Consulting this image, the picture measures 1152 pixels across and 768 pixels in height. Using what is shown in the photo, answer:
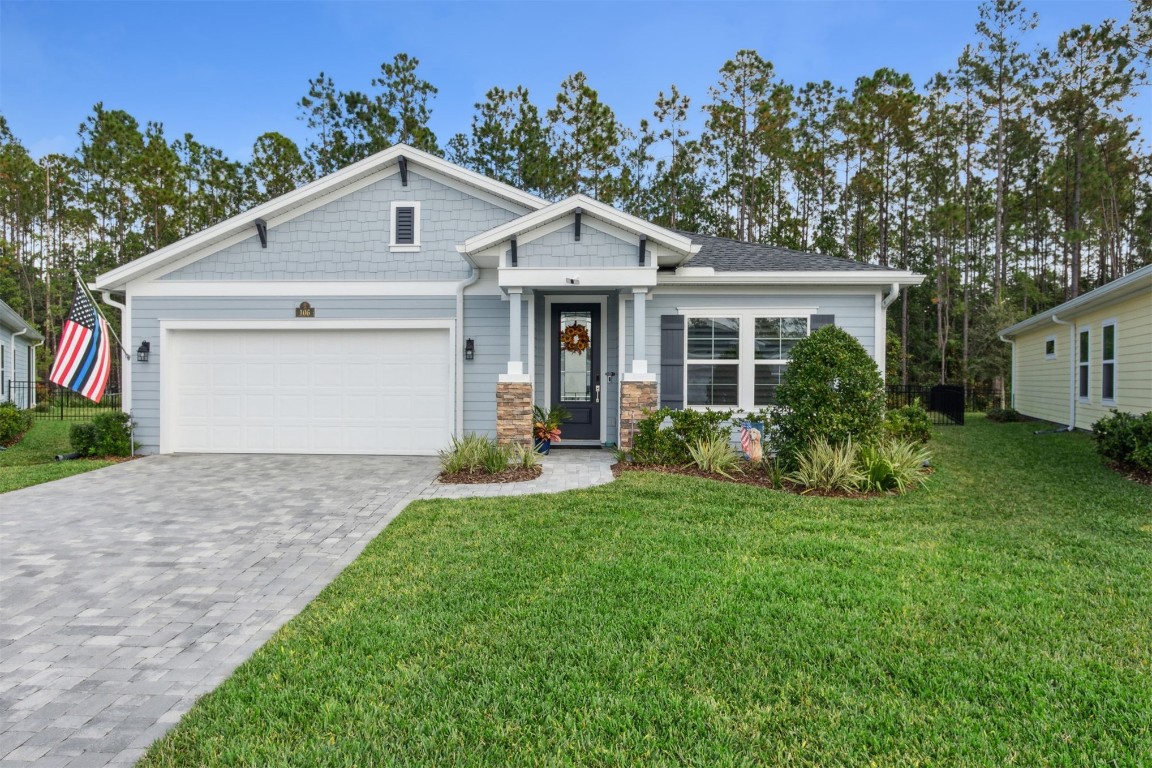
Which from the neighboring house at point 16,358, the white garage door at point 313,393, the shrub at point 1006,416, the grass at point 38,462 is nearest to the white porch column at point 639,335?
the white garage door at point 313,393

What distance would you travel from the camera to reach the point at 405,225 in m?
10.3

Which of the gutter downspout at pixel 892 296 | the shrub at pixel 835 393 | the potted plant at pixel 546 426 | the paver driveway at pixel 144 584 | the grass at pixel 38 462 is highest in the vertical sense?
the gutter downspout at pixel 892 296

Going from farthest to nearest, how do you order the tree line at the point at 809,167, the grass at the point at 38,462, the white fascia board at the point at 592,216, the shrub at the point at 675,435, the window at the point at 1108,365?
the tree line at the point at 809,167, the window at the point at 1108,365, the white fascia board at the point at 592,216, the shrub at the point at 675,435, the grass at the point at 38,462

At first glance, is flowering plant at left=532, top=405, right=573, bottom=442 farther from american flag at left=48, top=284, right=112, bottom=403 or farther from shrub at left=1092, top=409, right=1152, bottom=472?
shrub at left=1092, top=409, right=1152, bottom=472

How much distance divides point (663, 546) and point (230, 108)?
1686 cm

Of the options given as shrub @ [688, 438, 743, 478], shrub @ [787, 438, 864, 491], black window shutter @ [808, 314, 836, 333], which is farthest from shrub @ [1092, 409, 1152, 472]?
shrub @ [688, 438, 743, 478]

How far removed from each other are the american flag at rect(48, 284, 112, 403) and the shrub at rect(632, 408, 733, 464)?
26.3ft

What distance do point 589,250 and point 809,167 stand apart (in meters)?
20.5

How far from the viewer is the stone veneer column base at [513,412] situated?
29.6ft

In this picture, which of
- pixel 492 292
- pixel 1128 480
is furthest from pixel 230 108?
pixel 1128 480

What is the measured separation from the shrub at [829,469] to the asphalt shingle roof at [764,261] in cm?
368

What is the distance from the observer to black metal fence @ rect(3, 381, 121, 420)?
1761cm

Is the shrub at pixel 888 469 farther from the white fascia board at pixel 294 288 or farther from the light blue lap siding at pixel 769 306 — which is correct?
the white fascia board at pixel 294 288

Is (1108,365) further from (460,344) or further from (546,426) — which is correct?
(460,344)
